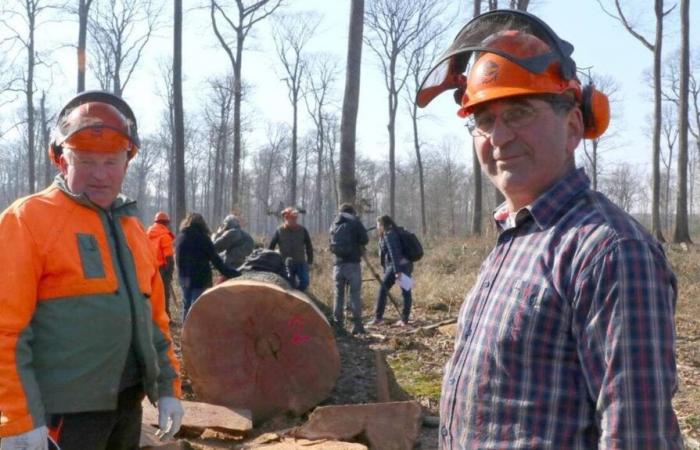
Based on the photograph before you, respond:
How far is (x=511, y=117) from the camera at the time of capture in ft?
5.68

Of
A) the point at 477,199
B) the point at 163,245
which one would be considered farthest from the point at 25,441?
the point at 477,199

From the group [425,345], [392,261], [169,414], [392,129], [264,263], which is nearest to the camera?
[169,414]

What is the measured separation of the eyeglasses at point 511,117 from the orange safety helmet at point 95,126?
165cm

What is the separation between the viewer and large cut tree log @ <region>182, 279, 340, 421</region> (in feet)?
18.9

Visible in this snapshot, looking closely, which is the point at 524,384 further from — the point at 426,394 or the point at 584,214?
→ the point at 426,394

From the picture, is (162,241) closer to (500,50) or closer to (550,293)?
(500,50)

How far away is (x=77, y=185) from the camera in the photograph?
2779 mm

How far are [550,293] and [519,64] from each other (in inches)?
22.2

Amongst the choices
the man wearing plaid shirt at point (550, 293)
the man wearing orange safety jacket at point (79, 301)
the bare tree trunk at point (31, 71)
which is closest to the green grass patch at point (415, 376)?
the man wearing orange safety jacket at point (79, 301)

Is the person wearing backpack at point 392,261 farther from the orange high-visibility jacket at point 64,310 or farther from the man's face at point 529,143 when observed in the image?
the man's face at point 529,143

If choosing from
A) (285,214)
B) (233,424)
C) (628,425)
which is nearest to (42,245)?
(628,425)

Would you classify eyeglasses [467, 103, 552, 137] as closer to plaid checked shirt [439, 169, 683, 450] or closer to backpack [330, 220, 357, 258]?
plaid checked shirt [439, 169, 683, 450]

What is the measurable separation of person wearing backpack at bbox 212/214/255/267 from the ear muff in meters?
8.74

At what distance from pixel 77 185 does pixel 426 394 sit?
14.8 feet
